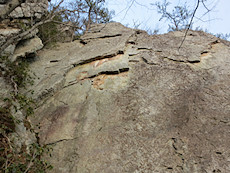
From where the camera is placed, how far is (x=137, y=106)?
3.89 m

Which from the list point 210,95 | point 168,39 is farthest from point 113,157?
point 168,39

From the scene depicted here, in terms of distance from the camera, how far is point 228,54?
521cm

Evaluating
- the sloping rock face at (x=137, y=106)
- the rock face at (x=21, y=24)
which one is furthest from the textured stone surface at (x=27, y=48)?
the sloping rock face at (x=137, y=106)

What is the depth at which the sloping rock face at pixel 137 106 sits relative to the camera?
303 cm

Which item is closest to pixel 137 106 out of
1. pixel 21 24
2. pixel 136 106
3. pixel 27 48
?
pixel 136 106

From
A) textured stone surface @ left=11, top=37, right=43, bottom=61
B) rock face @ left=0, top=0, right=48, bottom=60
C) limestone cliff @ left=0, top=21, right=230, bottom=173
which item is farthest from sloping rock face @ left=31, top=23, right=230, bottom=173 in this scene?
rock face @ left=0, top=0, right=48, bottom=60

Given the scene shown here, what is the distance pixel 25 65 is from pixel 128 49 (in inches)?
111

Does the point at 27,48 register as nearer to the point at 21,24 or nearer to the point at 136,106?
the point at 21,24

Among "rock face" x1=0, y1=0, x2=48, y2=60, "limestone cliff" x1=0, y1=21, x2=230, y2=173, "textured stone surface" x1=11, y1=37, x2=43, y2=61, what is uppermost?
"rock face" x1=0, y1=0, x2=48, y2=60

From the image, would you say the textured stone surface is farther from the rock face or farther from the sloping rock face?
the sloping rock face

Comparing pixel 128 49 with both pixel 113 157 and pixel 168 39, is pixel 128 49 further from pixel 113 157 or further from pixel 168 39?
pixel 113 157

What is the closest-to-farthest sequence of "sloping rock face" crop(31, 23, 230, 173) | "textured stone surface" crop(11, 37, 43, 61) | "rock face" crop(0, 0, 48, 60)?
"sloping rock face" crop(31, 23, 230, 173), "rock face" crop(0, 0, 48, 60), "textured stone surface" crop(11, 37, 43, 61)

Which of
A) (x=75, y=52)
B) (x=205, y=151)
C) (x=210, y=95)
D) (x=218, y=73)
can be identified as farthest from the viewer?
(x=75, y=52)

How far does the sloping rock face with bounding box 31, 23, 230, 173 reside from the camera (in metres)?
3.03
